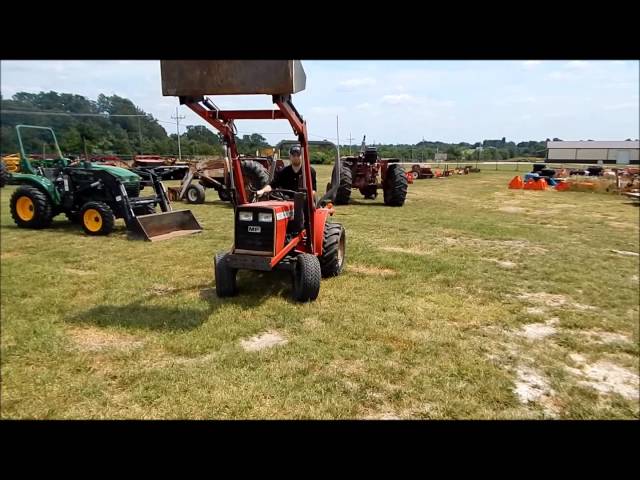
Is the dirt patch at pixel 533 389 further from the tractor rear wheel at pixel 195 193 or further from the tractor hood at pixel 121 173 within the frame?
the tractor rear wheel at pixel 195 193

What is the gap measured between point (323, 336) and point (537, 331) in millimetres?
1906

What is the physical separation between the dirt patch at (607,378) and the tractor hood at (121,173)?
7.36m

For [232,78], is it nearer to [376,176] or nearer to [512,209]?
[376,176]

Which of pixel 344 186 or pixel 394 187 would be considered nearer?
pixel 344 186

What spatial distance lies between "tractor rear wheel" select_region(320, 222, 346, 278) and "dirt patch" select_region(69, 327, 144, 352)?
7.12 feet

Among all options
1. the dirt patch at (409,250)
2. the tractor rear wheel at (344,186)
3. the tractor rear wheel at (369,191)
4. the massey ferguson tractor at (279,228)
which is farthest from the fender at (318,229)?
the tractor rear wheel at (369,191)

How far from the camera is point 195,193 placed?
A: 11.7 meters

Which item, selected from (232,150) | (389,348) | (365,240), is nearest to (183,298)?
(232,150)

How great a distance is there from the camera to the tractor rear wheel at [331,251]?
469 centimetres

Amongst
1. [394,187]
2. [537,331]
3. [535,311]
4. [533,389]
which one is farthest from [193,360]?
[394,187]

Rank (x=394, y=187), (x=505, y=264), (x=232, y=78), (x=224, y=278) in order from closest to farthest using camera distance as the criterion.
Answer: (x=232, y=78)
(x=224, y=278)
(x=505, y=264)
(x=394, y=187)

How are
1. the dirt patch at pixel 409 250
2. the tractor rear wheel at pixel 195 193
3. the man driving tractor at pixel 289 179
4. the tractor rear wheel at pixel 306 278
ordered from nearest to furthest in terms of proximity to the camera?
1. the tractor rear wheel at pixel 306 278
2. the man driving tractor at pixel 289 179
3. the dirt patch at pixel 409 250
4. the tractor rear wheel at pixel 195 193

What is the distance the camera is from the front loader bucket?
689 cm
